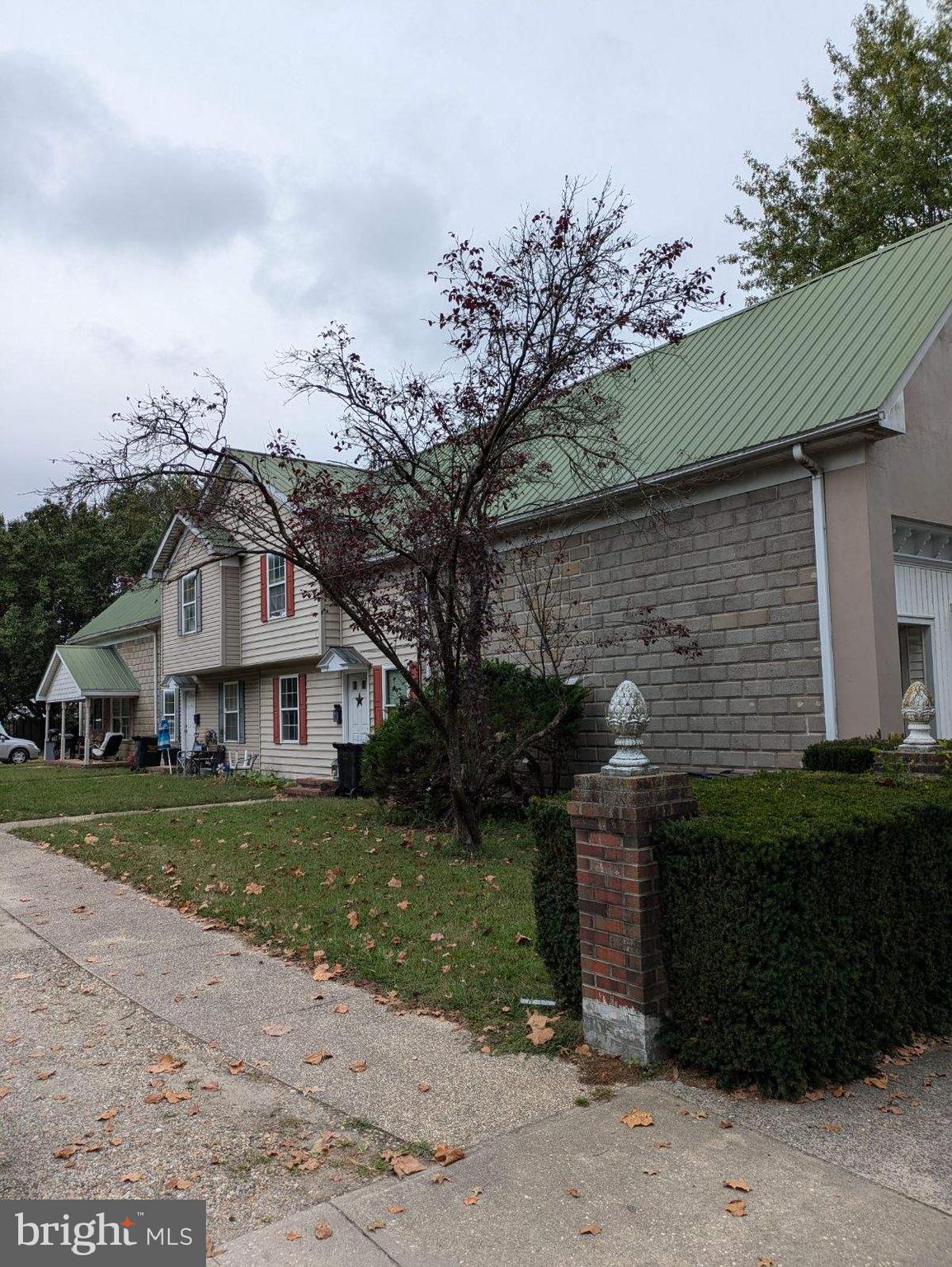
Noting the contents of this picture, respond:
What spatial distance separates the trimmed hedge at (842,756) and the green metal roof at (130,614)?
937 inches

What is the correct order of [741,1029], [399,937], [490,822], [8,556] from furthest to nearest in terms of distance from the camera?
[8,556]
[490,822]
[399,937]
[741,1029]

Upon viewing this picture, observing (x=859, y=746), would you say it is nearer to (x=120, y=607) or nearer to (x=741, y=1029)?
(x=741, y=1029)

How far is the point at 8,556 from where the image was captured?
40.5 m

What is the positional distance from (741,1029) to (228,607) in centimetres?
1911

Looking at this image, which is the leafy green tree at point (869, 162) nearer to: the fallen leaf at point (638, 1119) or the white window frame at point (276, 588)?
the white window frame at point (276, 588)

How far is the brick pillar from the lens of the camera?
4324 millimetres

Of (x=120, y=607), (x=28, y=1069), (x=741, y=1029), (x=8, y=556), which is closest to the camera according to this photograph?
(x=741, y=1029)

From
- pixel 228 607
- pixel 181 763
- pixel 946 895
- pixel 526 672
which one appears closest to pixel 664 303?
pixel 526 672

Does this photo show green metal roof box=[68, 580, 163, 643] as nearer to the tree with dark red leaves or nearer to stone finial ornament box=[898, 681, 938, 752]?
the tree with dark red leaves

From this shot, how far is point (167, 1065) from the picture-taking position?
456 centimetres

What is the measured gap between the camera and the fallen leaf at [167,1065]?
14.8 ft

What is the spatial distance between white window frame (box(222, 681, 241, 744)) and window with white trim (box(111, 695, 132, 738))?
9130mm

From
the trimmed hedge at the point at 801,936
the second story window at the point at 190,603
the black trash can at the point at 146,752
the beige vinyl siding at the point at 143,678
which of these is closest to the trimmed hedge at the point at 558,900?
the trimmed hedge at the point at 801,936

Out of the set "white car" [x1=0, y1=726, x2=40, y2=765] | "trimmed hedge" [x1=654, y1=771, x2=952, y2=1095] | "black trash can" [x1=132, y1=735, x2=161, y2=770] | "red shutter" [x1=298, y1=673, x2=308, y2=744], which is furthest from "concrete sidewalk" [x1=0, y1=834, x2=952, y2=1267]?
"white car" [x1=0, y1=726, x2=40, y2=765]
